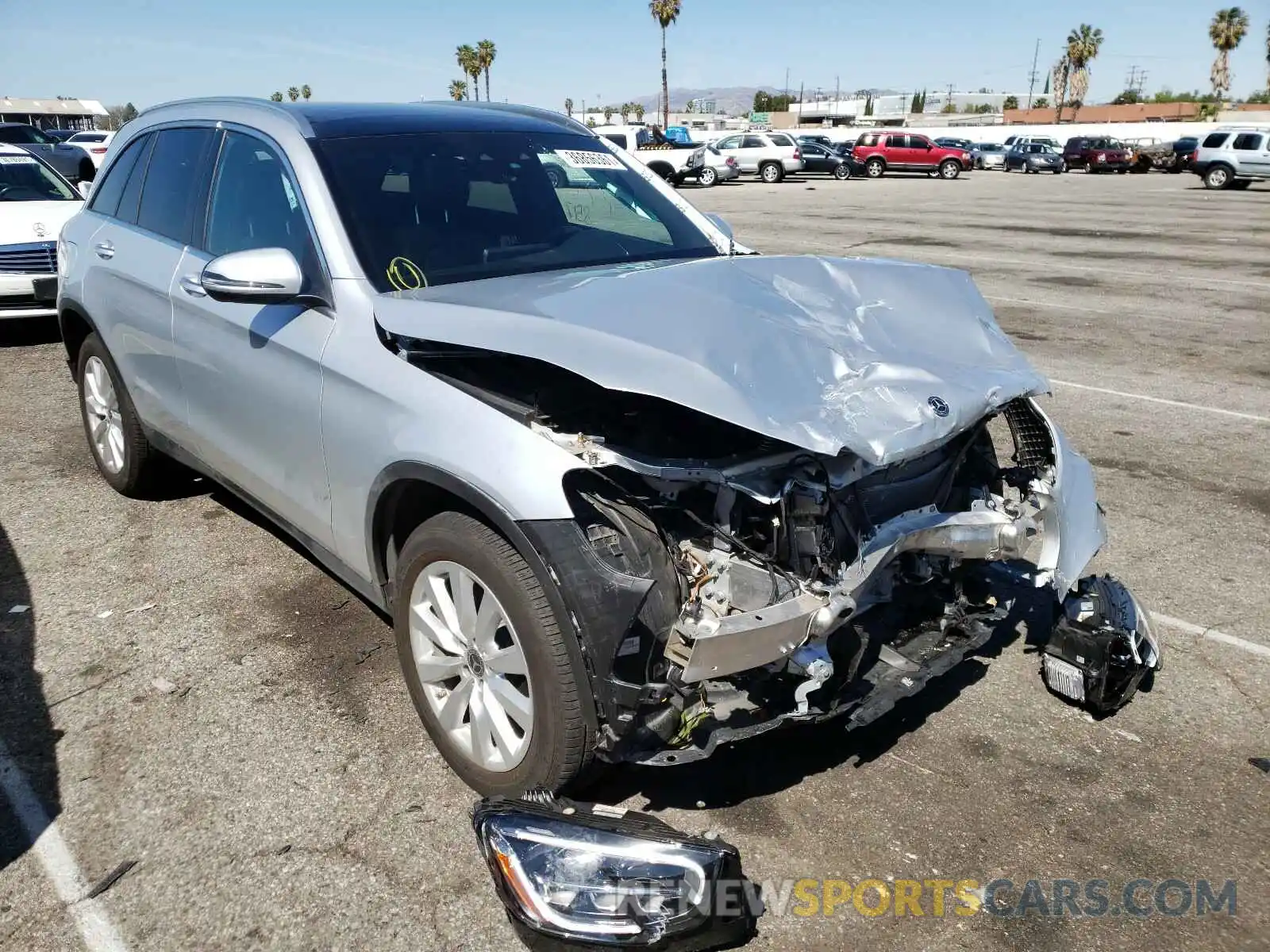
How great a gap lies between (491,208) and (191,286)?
1250 millimetres

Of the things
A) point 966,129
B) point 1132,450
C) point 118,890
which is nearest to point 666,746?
point 118,890

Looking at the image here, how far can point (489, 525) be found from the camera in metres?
2.76

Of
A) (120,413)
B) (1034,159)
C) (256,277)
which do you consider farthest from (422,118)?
(1034,159)

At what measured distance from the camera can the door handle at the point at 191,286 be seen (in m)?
3.91

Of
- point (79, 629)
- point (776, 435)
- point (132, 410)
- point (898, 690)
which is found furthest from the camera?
point (132, 410)

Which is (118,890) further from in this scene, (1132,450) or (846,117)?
(846,117)

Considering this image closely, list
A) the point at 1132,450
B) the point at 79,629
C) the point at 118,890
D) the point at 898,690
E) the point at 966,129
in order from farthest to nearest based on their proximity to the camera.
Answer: the point at 966,129, the point at 1132,450, the point at 79,629, the point at 898,690, the point at 118,890

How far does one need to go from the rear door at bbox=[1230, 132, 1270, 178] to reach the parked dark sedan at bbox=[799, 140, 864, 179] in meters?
14.0

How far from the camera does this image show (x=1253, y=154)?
33.6 metres

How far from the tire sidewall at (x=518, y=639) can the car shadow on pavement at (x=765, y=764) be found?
18cm

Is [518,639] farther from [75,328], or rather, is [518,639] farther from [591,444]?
[75,328]

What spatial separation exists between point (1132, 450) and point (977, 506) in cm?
376

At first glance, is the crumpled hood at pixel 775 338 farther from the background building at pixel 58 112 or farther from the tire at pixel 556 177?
the background building at pixel 58 112

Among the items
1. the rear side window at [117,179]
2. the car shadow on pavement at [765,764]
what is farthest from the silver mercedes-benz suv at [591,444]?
the rear side window at [117,179]
